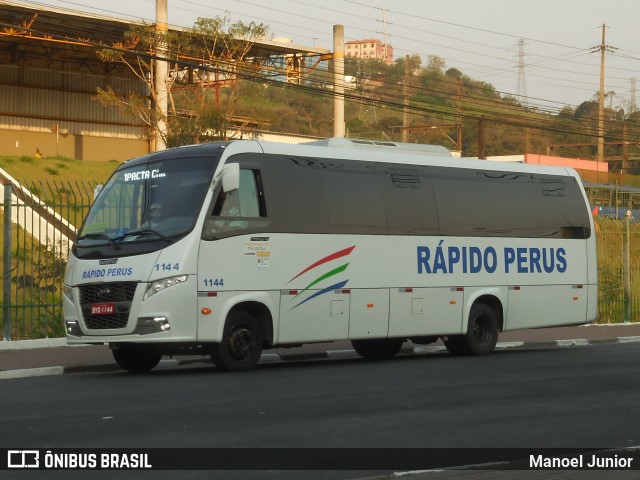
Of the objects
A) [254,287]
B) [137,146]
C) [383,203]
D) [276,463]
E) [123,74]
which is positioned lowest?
[276,463]

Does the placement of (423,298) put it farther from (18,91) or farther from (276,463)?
(18,91)

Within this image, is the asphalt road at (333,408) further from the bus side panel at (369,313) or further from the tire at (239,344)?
the bus side panel at (369,313)

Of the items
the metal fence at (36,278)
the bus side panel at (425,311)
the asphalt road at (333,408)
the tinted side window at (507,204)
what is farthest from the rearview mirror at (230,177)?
the tinted side window at (507,204)

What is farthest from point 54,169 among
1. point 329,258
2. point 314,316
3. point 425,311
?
point 314,316

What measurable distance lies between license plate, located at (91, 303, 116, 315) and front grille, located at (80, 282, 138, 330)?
4 cm

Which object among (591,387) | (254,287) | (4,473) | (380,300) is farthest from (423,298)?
(4,473)

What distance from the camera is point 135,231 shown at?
51.0 ft

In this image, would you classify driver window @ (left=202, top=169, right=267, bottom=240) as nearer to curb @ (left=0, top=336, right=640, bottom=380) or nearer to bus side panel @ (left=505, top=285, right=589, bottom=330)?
curb @ (left=0, top=336, right=640, bottom=380)

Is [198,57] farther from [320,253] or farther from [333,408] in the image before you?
[333,408]

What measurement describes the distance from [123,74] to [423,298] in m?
46.9

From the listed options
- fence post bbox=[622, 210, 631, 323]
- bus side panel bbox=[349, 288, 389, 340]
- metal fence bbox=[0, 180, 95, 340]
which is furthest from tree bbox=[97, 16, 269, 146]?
bus side panel bbox=[349, 288, 389, 340]

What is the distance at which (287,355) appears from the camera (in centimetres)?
1898

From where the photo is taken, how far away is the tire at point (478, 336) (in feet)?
63.7

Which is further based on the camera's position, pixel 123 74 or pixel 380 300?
pixel 123 74
